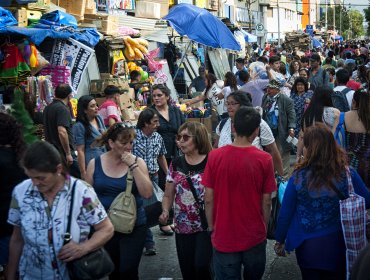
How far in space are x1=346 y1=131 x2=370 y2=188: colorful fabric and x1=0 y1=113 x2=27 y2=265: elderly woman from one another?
3.39 m

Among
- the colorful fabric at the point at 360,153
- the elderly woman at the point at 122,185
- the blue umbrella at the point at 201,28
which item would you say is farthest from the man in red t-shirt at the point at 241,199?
the blue umbrella at the point at 201,28

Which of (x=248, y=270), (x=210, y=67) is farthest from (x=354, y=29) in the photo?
(x=248, y=270)

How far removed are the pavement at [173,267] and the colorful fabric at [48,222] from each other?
292 cm

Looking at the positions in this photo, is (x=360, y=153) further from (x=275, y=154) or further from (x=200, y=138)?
(x=200, y=138)

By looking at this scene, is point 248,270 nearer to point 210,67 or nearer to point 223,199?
point 223,199

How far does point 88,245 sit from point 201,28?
38.5 ft

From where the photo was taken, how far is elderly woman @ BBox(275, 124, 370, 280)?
4.64m

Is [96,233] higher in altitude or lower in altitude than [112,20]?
lower

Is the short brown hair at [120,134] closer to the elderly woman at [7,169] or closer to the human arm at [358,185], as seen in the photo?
the elderly woman at [7,169]

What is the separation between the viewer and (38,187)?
12.4 ft

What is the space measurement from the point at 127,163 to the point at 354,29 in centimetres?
16772

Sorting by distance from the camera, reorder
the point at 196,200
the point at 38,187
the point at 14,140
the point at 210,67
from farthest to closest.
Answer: the point at 210,67 → the point at 196,200 → the point at 14,140 → the point at 38,187

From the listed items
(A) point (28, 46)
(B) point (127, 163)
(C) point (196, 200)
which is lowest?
(C) point (196, 200)

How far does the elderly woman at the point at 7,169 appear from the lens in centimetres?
461
